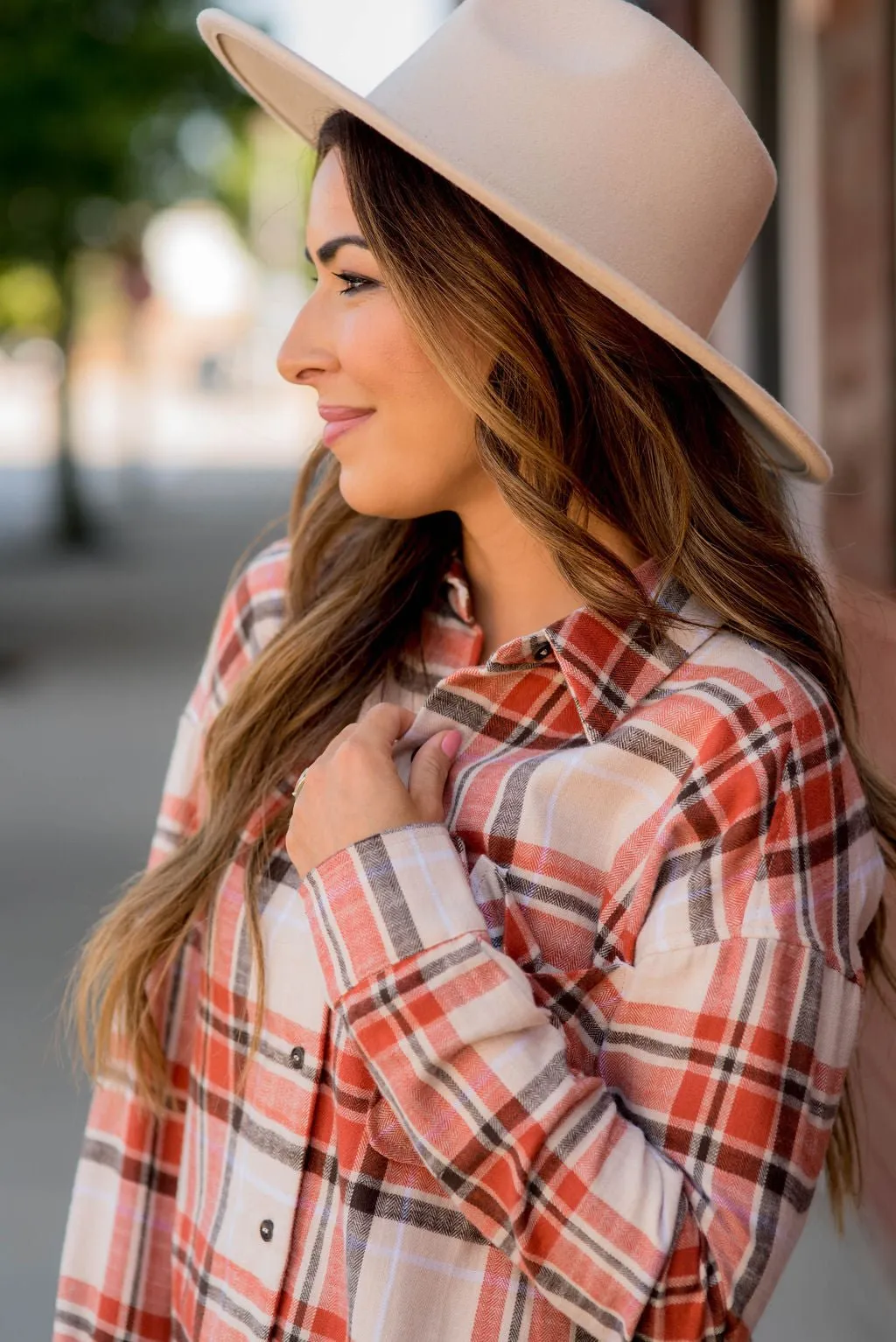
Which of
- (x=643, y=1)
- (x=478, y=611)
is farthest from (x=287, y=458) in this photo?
(x=478, y=611)

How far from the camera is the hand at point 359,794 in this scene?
1606mm

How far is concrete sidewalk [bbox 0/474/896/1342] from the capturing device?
3.55 metres

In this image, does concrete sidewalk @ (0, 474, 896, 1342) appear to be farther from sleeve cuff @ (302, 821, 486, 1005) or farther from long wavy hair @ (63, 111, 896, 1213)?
sleeve cuff @ (302, 821, 486, 1005)

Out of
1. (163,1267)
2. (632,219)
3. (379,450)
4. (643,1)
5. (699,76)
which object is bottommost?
(163,1267)

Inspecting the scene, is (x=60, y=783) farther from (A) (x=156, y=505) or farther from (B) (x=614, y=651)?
(A) (x=156, y=505)

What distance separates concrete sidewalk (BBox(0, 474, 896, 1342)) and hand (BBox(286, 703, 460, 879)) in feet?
5.78

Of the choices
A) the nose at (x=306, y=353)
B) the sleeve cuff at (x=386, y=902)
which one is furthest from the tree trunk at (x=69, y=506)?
the sleeve cuff at (x=386, y=902)

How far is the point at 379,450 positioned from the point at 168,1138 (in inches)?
34.0

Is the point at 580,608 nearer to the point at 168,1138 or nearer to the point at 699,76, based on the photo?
the point at 699,76

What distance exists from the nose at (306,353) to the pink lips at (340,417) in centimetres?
4

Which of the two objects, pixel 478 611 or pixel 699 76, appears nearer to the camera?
pixel 699 76

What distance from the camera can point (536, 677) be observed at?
178 centimetres

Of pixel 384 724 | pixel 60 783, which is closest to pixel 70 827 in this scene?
pixel 60 783

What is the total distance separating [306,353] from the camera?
178cm
